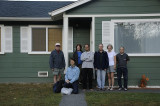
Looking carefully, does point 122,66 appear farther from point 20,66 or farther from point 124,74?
point 20,66

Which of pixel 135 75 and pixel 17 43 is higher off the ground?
pixel 17 43

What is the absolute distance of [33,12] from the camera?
13.1 m

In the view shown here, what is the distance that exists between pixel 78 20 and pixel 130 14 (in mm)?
2524

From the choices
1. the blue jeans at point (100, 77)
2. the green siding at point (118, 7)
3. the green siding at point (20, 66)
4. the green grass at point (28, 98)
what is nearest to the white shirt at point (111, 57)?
the blue jeans at point (100, 77)

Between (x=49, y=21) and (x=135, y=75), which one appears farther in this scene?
(x=49, y=21)

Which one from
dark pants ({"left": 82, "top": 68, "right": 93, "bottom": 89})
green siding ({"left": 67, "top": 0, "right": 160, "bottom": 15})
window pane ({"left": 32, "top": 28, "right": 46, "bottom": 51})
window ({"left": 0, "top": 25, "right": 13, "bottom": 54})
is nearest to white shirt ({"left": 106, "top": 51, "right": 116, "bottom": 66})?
dark pants ({"left": 82, "top": 68, "right": 93, "bottom": 89})

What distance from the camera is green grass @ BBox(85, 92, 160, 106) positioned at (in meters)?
7.94

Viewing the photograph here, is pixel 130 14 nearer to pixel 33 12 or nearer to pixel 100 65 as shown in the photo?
pixel 100 65

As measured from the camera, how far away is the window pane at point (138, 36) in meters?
11.1

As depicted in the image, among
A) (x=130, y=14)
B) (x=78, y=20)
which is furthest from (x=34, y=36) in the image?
(x=130, y=14)

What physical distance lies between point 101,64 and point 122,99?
2.06 metres

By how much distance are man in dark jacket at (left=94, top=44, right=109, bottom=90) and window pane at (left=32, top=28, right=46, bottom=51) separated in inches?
140

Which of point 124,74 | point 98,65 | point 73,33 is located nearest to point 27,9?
point 73,33

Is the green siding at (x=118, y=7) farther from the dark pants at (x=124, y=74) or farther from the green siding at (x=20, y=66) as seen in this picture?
the green siding at (x=20, y=66)
